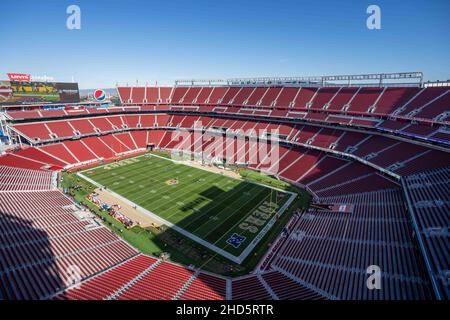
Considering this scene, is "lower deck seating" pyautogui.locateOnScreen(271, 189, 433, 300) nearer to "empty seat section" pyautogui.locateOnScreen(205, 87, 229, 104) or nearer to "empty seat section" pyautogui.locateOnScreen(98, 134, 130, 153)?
"empty seat section" pyautogui.locateOnScreen(98, 134, 130, 153)

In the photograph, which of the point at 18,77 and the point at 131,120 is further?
the point at 131,120

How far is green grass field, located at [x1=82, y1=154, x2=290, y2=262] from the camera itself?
30.2m

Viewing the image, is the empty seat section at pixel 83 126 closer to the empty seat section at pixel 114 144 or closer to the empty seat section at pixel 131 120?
the empty seat section at pixel 114 144

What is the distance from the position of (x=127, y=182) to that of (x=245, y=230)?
24674 mm

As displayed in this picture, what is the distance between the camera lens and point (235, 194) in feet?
129

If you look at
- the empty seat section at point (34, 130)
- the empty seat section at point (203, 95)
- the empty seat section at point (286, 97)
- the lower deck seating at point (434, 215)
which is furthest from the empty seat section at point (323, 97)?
the empty seat section at point (34, 130)

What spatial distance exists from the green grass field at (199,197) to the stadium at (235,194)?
286 millimetres

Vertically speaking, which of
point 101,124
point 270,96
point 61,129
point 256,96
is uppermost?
point 256,96

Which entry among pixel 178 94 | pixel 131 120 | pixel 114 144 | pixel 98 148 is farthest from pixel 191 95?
pixel 98 148

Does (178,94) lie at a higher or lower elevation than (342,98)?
higher

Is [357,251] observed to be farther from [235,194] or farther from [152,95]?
[152,95]

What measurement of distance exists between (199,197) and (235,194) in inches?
234

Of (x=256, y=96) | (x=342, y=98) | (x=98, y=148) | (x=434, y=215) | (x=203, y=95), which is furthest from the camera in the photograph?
(x=203, y=95)

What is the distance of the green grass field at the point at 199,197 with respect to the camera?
1190 inches
